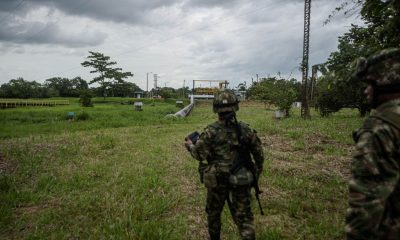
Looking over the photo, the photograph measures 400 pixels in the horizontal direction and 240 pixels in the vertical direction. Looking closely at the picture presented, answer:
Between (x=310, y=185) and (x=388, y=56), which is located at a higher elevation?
(x=388, y=56)

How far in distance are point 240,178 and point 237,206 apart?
1.18ft

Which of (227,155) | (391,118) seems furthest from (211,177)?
(391,118)

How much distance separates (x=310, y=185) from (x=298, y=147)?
4.46 meters

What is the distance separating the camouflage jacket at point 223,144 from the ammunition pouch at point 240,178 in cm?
13

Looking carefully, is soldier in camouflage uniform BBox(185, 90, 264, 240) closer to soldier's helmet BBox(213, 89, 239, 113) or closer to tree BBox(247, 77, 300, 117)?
soldier's helmet BBox(213, 89, 239, 113)

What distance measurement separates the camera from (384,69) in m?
2.47

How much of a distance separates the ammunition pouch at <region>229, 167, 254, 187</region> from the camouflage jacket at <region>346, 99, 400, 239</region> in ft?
6.03

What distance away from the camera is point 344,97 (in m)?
27.1

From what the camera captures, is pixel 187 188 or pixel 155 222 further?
pixel 187 188

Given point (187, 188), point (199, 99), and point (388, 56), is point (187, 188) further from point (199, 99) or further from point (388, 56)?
point (199, 99)

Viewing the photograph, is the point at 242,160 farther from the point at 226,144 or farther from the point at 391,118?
the point at 391,118

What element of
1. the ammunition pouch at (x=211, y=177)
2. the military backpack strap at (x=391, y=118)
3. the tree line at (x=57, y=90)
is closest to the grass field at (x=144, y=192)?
the ammunition pouch at (x=211, y=177)

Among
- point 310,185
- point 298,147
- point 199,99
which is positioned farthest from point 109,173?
point 199,99

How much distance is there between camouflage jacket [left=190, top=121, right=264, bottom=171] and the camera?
4301 millimetres
